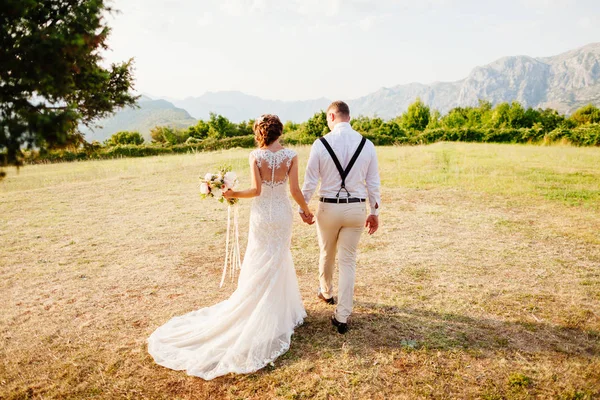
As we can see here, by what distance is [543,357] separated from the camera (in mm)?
4273

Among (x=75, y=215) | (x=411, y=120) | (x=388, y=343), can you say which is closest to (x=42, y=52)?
(x=388, y=343)

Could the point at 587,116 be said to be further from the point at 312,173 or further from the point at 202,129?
the point at 312,173

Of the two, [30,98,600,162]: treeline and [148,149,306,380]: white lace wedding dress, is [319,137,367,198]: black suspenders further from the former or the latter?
[30,98,600,162]: treeline

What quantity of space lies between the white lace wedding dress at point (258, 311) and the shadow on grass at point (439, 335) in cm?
44

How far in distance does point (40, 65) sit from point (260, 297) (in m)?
3.23

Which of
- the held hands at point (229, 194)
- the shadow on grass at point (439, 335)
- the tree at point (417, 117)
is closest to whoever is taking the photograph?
the shadow on grass at point (439, 335)

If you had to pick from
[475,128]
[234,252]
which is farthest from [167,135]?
[234,252]

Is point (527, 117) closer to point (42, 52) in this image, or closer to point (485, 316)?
point (485, 316)

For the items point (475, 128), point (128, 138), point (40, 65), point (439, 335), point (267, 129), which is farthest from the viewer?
point (128, 138)

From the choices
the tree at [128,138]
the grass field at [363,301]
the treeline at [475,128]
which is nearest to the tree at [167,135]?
the tree at [128,138]

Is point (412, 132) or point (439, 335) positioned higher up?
point (412, 132)

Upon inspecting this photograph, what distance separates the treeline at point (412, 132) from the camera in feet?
104

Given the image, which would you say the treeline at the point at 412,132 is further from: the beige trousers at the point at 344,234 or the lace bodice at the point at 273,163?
the beige trousers at the point at 344,234

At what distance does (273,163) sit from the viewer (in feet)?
14.5
